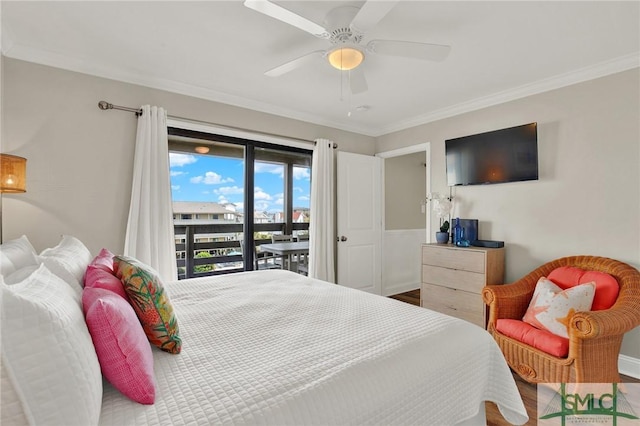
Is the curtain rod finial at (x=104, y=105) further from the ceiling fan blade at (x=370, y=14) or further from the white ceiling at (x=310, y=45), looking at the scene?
the ceiling fan blade at (x=370, y=14)

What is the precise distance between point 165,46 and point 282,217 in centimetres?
221

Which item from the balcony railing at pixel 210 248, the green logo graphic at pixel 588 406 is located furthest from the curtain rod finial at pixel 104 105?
the green logo graphic at pixel 588 406

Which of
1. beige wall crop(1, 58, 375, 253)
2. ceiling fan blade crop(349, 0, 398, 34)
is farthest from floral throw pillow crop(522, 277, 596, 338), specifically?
beige wall crop(1, 58, 375, 253)

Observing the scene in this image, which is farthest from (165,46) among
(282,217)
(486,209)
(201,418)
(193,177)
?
(486,209)

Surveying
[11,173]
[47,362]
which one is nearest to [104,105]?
[11,173]

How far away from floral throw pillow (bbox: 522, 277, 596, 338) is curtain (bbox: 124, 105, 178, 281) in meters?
3.07

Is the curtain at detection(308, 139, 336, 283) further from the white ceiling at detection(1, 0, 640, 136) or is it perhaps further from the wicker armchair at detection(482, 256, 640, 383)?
the wicker armchair at detection(482, 256, 640, 383)

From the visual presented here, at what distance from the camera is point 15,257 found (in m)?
1.23

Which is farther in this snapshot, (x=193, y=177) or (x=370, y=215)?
(x=370, y=215)

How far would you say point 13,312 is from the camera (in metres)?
0.68

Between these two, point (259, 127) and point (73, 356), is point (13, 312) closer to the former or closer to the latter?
point (73, 356)

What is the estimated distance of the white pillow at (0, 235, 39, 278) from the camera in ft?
3.54

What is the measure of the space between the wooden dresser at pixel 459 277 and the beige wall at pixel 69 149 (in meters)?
3.15

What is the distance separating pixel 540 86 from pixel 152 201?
3836mm
